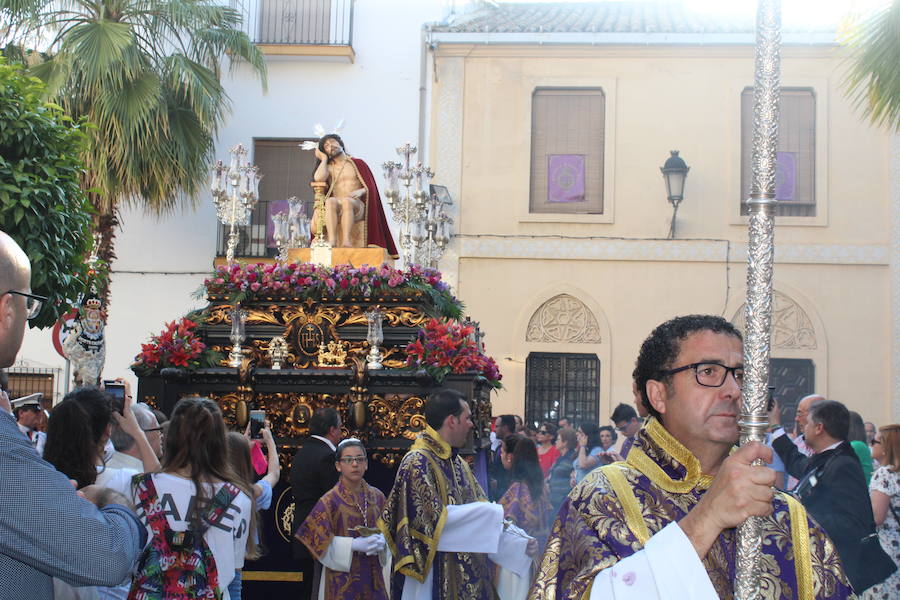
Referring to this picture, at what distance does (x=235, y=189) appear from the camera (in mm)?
9578

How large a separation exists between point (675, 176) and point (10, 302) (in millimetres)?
14509

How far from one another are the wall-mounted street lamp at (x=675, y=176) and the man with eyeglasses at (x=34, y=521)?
14378mm

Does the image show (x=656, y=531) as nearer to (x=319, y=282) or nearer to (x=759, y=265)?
(x=759, y=265)

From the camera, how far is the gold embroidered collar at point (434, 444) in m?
6.16

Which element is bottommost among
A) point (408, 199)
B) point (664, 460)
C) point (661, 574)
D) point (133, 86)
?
point (661, 574)

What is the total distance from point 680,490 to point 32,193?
5681mm

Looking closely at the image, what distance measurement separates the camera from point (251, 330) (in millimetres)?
8797

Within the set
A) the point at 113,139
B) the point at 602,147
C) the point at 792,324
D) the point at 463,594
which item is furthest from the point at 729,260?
the point at 463,594

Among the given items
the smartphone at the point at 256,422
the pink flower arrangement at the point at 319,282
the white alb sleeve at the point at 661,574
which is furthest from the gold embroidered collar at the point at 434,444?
the white alb sleeve at the point at 661,574

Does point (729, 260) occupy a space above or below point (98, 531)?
above

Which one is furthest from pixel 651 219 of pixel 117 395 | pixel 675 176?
pixel 117 395

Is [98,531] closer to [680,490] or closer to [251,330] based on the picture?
[680,490]

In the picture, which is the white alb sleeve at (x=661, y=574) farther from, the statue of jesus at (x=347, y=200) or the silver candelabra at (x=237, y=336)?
the statue of jesus at (x=347, y=200)

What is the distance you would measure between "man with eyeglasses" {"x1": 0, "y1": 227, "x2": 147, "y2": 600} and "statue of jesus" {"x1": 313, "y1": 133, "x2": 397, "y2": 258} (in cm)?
716
